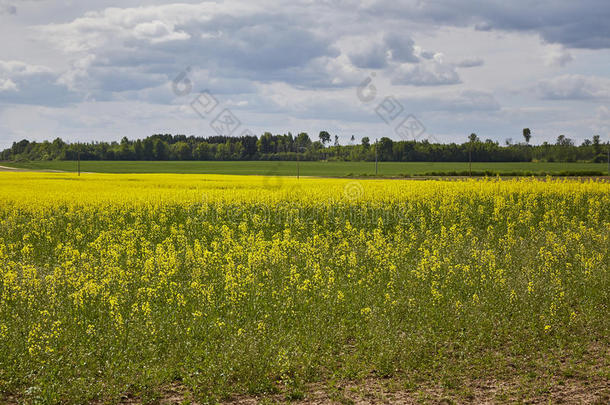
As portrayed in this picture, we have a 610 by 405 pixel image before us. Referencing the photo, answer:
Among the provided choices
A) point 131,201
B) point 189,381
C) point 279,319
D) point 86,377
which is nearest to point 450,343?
point 279,319

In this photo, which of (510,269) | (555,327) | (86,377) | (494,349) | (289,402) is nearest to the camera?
(289,402)

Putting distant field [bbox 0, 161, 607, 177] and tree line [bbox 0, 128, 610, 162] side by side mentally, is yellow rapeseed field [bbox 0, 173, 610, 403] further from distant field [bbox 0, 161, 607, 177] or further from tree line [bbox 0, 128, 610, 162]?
tree line [bbox 0, 128, 610, 162]

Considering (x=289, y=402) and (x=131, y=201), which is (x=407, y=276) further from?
(x=131, y=201)

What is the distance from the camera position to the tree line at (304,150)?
129 metres

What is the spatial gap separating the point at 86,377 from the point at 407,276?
24.8 ft

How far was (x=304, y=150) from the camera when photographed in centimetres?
15275

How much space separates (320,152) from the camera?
6501 inches

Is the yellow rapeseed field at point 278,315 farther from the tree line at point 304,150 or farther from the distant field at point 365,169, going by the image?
the tree line at point 304,150
